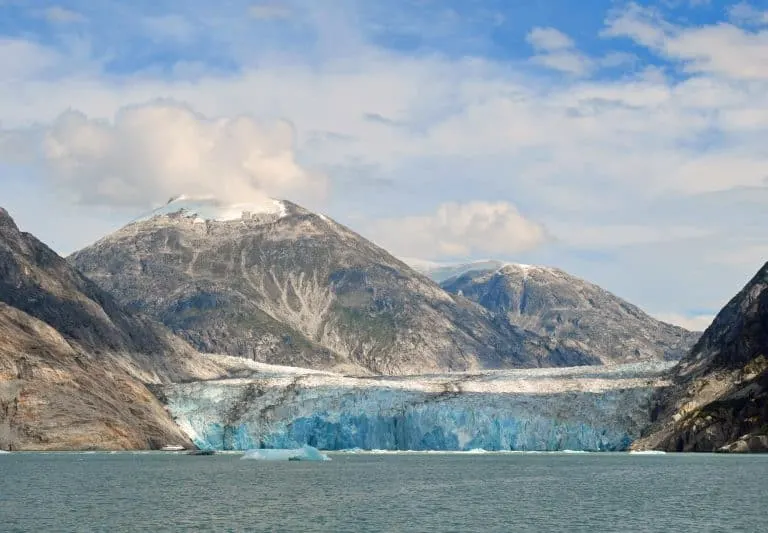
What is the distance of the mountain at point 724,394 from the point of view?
147m

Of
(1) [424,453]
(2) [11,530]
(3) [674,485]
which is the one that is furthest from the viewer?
(1) [424,453]

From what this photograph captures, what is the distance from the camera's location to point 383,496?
8362 cm

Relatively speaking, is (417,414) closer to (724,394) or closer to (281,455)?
(281,455)

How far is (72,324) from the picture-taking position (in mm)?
189125

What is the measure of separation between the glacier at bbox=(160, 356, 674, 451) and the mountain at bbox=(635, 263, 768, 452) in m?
5.38

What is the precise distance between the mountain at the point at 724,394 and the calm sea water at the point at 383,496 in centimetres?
1821

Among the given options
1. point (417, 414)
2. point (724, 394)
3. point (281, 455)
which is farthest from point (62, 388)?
point (724, 394)

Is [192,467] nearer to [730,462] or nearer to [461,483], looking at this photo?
[461,483]

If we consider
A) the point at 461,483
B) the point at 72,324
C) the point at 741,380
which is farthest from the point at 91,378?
the point at 741,380

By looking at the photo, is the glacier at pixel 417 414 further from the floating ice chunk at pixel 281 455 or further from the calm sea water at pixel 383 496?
the calm sea water at pixel 383 496

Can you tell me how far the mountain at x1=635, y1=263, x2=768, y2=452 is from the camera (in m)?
147

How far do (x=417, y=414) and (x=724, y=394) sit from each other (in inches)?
1769

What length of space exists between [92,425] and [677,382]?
284 ft

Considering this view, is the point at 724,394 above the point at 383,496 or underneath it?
above
